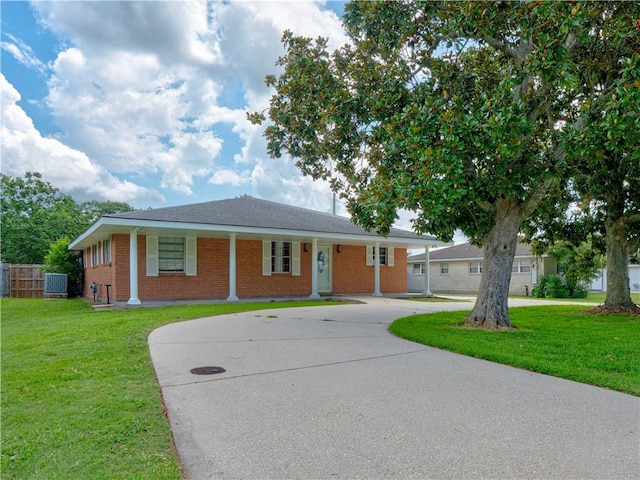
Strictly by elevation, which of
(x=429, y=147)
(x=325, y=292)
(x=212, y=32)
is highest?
(x=212, y=32)

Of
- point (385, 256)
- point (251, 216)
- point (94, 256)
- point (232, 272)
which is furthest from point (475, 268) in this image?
point (94, 256)

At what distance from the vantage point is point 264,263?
1700 cm

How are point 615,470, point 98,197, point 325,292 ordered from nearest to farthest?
point 615,470
point 325,292
point 98,197

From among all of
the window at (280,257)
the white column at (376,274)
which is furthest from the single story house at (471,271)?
the window at (280,257)

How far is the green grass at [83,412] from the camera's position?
2.63m

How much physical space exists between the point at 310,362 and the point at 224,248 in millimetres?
11241

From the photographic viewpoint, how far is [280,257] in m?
17.5

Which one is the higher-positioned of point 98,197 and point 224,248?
point 98,197

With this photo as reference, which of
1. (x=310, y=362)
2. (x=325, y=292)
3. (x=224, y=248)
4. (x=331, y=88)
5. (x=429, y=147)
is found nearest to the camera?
(x=310, y=362)

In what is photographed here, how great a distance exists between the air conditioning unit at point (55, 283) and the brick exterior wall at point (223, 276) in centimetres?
106

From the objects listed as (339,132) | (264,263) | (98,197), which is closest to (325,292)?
(264,263)

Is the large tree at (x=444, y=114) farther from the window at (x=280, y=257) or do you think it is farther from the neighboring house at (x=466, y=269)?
the neighboring house at (x=466, y=269)

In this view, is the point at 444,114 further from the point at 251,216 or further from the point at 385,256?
the point at 385,256

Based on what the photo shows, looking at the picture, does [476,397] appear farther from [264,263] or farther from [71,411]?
[264,263]
